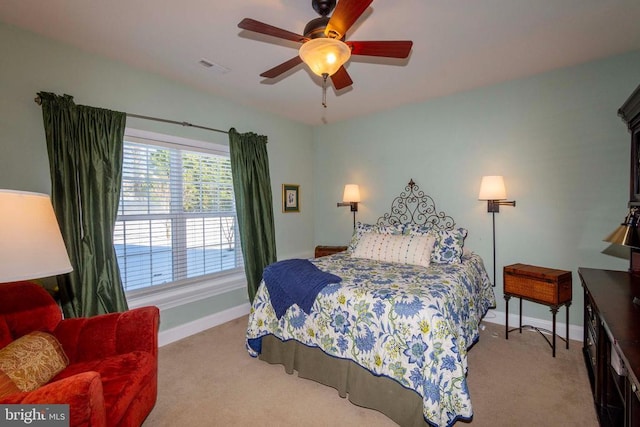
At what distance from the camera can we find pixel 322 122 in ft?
14.7

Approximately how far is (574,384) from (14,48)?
4.61 meters

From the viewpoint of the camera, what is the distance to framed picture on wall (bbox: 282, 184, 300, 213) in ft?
13.8

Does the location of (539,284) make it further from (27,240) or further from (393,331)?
(27,240)

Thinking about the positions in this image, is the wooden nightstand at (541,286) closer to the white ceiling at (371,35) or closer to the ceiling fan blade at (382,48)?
the white ceiling at (371,35)

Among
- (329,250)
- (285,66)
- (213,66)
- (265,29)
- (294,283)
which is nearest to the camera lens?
(265,29)

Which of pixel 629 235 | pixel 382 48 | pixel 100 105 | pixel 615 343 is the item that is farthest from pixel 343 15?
pixel 100 105

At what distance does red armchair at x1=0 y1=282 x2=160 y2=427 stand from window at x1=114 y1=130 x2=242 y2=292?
104 centimetres

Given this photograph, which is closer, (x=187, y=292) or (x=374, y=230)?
(x=187, y=292)

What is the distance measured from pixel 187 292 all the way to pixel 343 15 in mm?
2878

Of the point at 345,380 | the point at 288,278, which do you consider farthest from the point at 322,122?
the point at 345,380

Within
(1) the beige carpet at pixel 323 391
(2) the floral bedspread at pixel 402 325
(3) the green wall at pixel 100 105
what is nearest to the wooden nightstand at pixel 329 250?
(3) the green wall at pixel 100 105

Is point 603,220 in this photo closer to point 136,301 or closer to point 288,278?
point 288,278

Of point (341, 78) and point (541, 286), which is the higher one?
point (341, 78)

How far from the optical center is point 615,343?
1196 millimetres
